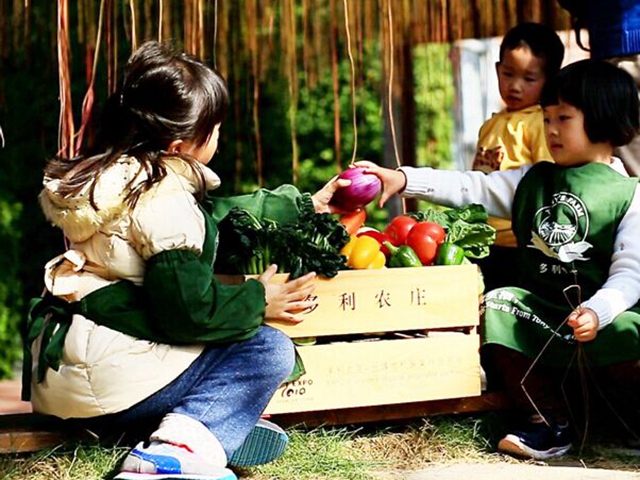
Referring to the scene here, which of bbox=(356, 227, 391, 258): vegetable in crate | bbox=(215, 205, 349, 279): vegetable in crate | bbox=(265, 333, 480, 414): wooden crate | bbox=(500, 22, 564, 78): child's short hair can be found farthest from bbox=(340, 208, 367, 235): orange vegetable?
bbox=(500, 22, 564, 78): child's short hair

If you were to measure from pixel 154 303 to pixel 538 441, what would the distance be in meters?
1.28

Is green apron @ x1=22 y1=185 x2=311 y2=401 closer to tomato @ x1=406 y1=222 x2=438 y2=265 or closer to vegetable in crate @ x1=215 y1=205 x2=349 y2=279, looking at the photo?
vegetable in crate @ x1=215 y1=205 x2=349 y2=279

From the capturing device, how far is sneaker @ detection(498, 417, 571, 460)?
139 inches

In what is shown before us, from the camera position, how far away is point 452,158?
905 centimetres

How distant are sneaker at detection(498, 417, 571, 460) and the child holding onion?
29.6 inches

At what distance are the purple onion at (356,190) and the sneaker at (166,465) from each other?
3.54 ft

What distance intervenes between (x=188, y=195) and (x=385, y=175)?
94 cm

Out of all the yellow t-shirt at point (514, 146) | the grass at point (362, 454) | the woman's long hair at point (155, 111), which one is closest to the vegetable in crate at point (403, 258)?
the grass at point (362, 454)

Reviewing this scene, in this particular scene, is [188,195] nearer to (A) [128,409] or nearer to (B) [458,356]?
(A) [128,409]

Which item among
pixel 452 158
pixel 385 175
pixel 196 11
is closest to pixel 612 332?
pixel 385 175

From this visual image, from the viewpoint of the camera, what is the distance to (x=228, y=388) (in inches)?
126

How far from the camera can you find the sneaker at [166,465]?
303 cm

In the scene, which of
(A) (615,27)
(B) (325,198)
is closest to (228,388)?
(B) (325,198)

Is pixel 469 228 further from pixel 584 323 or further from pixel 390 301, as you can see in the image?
Result: pixel 584 323
